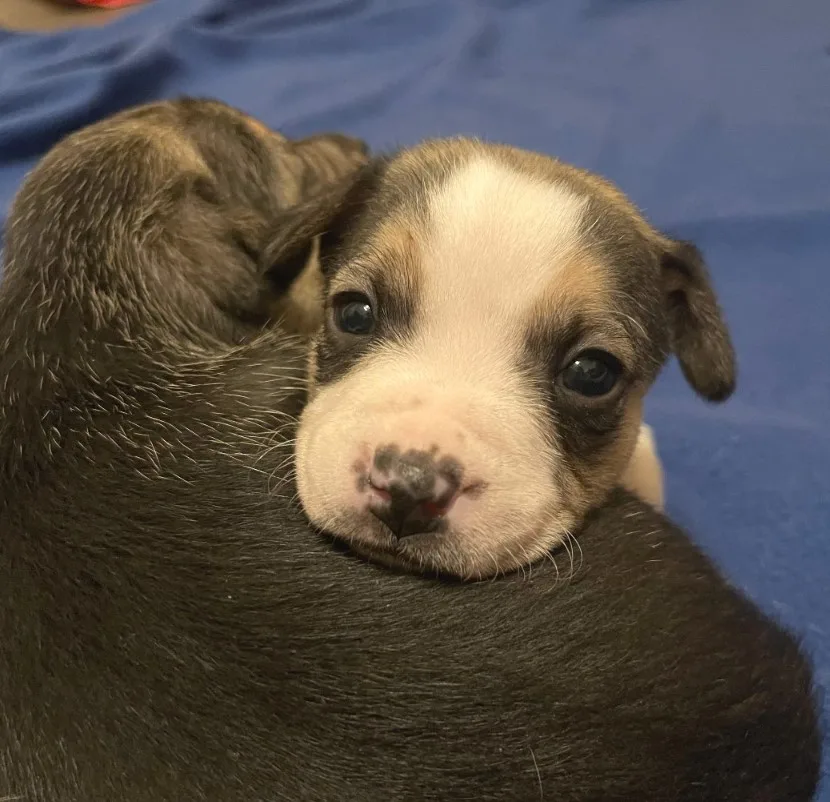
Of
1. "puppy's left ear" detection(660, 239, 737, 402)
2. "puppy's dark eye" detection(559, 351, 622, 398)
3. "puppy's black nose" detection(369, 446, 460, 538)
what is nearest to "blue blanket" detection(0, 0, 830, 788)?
"puppy's left ear" detection(660, 239, 737, 402)

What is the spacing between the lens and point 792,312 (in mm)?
3596

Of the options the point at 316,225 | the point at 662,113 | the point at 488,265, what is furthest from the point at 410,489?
the point at 662,113

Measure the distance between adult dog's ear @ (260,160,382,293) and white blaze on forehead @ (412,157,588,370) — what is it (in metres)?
0.32

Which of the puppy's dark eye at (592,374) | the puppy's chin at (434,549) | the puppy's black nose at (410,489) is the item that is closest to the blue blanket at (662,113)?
the puppy's dark eye at (592,374)

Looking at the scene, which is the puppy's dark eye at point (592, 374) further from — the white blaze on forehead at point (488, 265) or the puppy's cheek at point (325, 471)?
the puppy's cheek at point (325, 471)

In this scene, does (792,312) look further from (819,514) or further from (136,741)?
(136,741)

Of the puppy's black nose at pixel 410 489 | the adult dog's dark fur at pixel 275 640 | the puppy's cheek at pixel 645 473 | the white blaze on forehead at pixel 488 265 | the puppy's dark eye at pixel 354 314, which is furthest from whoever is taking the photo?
the puppy's cheek at pixel 645 473

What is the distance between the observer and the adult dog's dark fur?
1.52m

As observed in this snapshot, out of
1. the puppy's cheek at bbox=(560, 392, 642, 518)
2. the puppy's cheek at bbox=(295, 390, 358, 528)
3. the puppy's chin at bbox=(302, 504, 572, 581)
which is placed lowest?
the puppy's cheek at bbox=(560, 392, 642, 518)

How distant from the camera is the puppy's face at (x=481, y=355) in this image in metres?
1.71

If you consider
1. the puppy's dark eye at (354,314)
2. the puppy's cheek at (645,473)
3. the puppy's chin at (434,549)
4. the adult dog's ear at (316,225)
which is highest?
the adult dog's ear at (316,225)

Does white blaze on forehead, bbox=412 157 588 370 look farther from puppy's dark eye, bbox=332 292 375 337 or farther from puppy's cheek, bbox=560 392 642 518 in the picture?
puppy's cheek, bbox=560 392 642 518

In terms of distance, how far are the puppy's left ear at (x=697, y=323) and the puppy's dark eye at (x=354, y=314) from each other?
2.49 ft

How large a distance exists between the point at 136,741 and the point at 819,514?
2.27 metres
